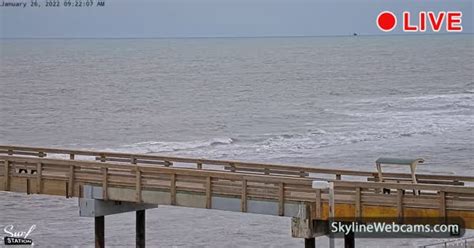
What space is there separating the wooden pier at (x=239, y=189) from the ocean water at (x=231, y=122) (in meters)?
6.75

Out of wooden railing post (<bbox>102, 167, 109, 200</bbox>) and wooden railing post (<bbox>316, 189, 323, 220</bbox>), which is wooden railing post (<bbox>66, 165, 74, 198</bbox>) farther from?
wooden railing post (<bbox>316, 189, 323, 220</bbox>)

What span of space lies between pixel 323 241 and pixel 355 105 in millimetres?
57375

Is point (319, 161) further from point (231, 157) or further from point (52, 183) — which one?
point (52, 183)

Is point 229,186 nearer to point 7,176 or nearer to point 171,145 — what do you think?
point 7,176

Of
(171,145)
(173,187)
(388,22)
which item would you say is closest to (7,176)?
(173,187)

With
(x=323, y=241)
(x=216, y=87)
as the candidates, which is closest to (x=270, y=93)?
(x=216, y=87)

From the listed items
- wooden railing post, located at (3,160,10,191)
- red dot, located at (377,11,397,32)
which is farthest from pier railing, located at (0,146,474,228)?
red dot, located at (377,11,397,32)

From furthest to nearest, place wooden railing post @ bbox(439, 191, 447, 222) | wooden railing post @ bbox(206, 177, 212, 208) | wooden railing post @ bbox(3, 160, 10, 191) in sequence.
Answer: wooden railing post @ bbox(3, 160, 10, 191)
wooden railing post @ bbox(206, 177, 212, 208)
wooden railing post @ bbox(439, 191, 447, 222)

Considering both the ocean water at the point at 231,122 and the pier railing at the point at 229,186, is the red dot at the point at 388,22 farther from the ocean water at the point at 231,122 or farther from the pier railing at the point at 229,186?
the pier railing at the point at 229,186

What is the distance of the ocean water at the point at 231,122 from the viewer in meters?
36.4

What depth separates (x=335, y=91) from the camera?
109 metres

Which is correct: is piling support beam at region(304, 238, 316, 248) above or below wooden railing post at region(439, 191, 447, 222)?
below

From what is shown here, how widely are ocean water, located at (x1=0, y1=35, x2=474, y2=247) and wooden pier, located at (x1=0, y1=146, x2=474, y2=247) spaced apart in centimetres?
675

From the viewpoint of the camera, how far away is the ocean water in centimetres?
3644
